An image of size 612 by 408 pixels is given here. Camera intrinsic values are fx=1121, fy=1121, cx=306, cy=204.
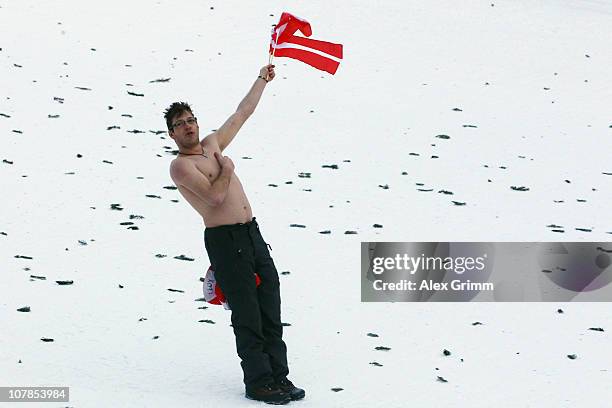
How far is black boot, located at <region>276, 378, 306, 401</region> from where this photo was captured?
6805 millimetres

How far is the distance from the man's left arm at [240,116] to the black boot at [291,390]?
4.95 feet

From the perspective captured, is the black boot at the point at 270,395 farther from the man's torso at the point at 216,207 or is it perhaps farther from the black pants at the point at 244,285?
the man's torso at the point at 216,207

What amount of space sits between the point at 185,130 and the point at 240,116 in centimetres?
→ 58

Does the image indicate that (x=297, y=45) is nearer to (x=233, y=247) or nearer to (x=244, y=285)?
(x=233, y=247)

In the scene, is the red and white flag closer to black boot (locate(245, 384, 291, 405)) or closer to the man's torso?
the man's torso

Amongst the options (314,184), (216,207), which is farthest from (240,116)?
(314,184)

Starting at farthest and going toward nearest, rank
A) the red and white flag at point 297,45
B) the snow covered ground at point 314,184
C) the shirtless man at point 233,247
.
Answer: the red and white flag at point 297,45 < the snow covered ground at point 314,184 < the shirtless man at point 233,247

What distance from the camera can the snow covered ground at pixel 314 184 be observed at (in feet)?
24.2

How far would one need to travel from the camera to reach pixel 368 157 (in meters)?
12.2

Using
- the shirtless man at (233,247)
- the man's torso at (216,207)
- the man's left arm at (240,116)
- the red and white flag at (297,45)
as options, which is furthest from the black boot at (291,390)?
the red and white flag at (297,45)

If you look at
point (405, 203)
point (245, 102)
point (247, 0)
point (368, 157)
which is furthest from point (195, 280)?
point (247, 0)

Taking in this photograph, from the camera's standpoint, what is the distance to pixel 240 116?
7.21 metres

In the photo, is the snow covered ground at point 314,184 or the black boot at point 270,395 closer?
the black boot at point 270,395

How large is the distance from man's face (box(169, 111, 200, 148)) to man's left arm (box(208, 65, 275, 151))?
0.33m
